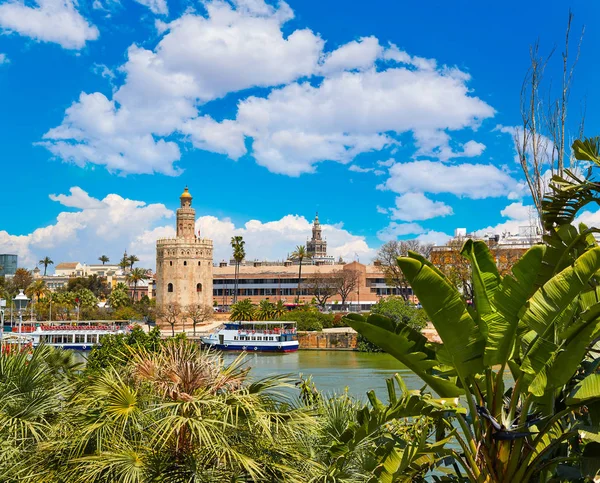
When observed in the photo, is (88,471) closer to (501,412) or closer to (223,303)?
(501,412)

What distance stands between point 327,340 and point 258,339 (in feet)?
19.0

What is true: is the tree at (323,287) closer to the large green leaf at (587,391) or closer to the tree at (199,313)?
the tree at (199,313)

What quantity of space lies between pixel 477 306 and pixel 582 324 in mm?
879

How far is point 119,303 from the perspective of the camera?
7150cm

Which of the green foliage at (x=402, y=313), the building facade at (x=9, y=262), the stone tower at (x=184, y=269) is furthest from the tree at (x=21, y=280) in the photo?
the building facade at (x=9, y=262)

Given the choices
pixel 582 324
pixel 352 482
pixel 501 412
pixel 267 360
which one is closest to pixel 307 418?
pixel 352 482

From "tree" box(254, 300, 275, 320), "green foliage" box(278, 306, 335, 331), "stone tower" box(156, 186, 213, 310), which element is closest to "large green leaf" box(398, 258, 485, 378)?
"green foliage" box(278, 306, 335, 331)

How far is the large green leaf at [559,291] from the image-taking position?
5.16 m

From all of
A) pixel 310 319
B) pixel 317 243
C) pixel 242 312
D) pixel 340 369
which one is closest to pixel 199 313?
pixel 242 312

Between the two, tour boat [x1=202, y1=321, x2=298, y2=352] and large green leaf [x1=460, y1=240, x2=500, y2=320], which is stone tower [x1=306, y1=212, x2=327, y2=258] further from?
large green leaf [x1=460, y1=240, x2=500, y2=320]

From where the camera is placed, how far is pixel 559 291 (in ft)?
17.5

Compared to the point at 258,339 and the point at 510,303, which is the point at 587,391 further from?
the point at 258,339

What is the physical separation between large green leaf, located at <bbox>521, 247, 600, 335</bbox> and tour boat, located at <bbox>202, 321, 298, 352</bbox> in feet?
148

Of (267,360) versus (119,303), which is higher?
(119,303)
